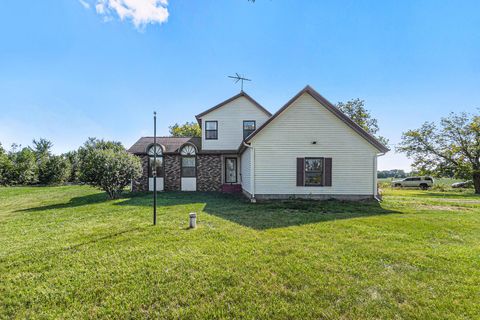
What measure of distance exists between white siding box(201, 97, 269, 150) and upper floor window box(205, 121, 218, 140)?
224mm

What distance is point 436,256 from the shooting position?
3938mm

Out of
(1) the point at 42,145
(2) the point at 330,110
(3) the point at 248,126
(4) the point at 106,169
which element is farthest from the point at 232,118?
(1) the point at 42,145

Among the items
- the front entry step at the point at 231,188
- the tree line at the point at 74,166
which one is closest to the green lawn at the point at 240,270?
the tree line at the point at 74,166

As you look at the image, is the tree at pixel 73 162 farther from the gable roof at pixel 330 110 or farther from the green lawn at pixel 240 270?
the gable roof at pixel 330 110

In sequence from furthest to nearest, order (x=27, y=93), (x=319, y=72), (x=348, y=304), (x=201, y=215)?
(x=319, y=72) → (x=27, y=93) → (x=201, y=215) → (x=348, y=304)

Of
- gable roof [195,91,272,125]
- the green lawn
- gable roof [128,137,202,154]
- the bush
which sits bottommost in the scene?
the green lawn

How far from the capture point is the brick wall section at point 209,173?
1451 cm

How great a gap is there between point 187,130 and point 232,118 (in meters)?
21.0

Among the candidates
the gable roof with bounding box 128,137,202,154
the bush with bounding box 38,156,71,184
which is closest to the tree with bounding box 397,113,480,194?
the gable roof with bounding box 128,137,202,154

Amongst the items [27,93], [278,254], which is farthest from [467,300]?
[27,93]

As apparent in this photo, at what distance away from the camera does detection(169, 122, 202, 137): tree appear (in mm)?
33188

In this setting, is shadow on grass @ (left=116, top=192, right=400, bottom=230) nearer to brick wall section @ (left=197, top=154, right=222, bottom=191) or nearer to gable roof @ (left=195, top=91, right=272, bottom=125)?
brick wall section @ (left=197, top=154, right=222, bottom=191)

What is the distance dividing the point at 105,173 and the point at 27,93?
778 cm

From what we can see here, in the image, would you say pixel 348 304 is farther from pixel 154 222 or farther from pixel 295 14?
pixel 295 14
